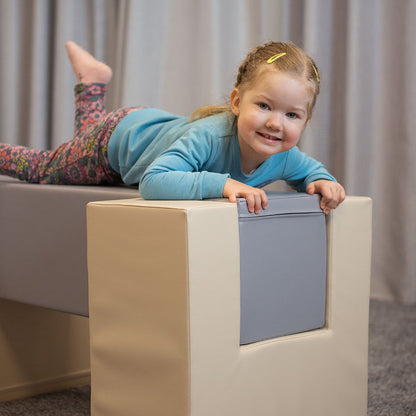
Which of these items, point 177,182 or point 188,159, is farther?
point 188,159

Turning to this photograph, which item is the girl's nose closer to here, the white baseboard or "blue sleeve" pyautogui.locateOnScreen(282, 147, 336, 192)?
"blue sleeve" pyautogui.locateOnScreen(282, 147, 336, 192)

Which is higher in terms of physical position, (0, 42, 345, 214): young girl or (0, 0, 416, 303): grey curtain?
(0, 0, 416, 303): grey curtain

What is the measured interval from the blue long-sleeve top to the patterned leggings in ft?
0.12

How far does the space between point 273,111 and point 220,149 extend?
Answer: 0.14 m

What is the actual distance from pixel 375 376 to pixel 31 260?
0.87 metres

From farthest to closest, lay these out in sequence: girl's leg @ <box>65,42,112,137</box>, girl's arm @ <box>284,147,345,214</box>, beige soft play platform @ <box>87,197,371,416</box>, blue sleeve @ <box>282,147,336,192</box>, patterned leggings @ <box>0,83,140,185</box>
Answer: girl's leg @ <box>65,42,112,137</box>
patterned leggings @ <box>0,83,140,185</box>
blue sleeve @ <box>282,147,336,192</box>
girl's arm @ <box>284,147,345,214</box>
beige soft play platform @ <box>87,197,371,416</box>

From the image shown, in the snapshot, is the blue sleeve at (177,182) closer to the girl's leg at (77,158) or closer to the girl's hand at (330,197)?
the girl's hand at (330,197)

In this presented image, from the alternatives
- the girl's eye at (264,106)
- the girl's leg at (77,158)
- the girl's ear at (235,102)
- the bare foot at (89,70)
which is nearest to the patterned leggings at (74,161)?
the girl's leg at (77,158)

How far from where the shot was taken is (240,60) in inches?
94.7

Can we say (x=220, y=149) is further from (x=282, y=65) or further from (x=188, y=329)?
(x=188, y=329)

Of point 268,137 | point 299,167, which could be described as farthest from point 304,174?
point 268,137

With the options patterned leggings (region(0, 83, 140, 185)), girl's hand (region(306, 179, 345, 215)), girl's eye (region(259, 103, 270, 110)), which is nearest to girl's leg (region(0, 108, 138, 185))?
patterned leggings (region(0, 83, 140, 185))

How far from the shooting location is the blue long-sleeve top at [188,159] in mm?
940

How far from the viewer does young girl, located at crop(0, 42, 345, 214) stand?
37.6 inches
